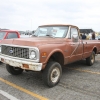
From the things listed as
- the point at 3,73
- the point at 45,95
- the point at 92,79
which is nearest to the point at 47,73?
the point at 45,95

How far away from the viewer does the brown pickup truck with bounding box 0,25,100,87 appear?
4449mm

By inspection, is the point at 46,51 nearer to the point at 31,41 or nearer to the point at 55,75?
the point at 31,41

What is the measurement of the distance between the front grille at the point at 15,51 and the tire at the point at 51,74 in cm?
72

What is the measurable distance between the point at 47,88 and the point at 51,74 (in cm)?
44

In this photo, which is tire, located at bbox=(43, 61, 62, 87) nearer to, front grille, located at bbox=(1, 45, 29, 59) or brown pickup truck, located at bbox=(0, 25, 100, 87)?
brown pickup truck, located at bbox=(0, 25, 100, 87)

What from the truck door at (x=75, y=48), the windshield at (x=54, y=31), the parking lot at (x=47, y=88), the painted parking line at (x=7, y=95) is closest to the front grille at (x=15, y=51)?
the parking lot at (x=47, y=88)

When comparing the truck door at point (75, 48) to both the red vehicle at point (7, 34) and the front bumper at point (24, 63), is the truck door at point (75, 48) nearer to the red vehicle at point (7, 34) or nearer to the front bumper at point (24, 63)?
the front bumper at point (24, 63)

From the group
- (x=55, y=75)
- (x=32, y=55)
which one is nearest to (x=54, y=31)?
(x=55, y=75)

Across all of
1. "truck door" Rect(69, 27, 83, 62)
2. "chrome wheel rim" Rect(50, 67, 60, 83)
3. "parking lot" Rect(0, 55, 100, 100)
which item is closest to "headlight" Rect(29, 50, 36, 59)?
"chrome wheel rim" Rect(50, 67, 60, 83)

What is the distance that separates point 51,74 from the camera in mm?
4832

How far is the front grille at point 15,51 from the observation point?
4629mm

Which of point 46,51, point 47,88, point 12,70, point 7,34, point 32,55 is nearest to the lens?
point 32,55

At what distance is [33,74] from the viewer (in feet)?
20.7

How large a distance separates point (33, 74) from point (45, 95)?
2082 millimetres
